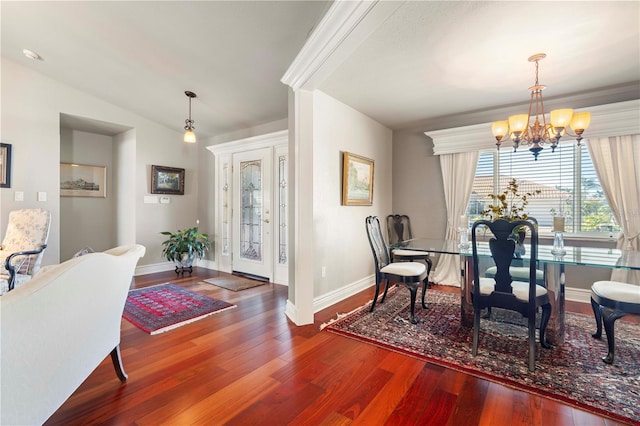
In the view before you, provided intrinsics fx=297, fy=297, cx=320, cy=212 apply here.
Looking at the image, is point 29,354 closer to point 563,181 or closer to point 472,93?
point 472,93

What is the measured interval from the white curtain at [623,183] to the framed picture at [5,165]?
7.13 meters

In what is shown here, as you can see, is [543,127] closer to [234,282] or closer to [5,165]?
[234,282]

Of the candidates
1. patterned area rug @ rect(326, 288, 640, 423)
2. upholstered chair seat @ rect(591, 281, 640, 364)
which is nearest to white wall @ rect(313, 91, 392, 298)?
patterned area rug @ rect(326, 288, 640, 423)

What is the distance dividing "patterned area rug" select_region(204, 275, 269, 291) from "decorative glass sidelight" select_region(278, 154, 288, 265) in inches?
20.1

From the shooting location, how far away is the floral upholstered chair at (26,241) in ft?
10.1

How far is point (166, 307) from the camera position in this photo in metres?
3.30

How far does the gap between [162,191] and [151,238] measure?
0.84 metres

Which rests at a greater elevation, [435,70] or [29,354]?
[435,70]

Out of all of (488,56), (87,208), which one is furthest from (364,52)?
(87,208)

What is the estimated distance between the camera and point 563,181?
3.59m

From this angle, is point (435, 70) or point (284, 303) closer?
point (435, 70)

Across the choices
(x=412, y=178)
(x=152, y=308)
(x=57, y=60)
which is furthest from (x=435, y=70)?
(x=57, y=60)

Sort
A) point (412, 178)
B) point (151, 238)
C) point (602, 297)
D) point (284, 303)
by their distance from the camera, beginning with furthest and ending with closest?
point (151, 238)
point (412, 178)
point (284, 303)
point (602, 297)

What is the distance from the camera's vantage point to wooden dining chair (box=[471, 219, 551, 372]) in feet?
6.72
